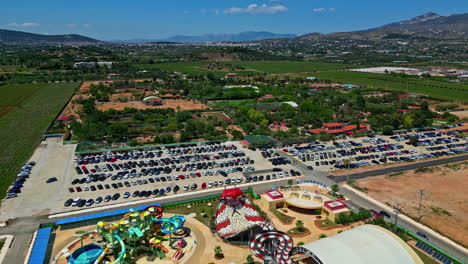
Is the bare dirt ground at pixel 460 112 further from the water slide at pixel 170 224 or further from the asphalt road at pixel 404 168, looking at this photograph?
the water slide at pixel 170 224

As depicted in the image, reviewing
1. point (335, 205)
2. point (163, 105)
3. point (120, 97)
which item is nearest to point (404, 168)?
point (335, 205)

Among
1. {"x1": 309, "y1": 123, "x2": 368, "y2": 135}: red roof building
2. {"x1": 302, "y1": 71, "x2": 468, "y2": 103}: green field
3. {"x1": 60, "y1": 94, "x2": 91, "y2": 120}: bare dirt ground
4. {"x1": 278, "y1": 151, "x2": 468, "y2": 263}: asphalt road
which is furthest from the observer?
{"x1": 302, "y1": 71, "x2": 468, "y2": 103}: green field

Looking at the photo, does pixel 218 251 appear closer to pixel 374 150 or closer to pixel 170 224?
pixel 170 224

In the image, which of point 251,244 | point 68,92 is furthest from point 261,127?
point 68,92

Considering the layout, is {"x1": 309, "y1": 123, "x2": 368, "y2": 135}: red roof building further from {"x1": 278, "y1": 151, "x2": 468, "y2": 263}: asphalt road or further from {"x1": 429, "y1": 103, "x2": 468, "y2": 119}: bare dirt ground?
{"x1": 429, "y1": 103, "x2": 468, "y2": 119}: bare dirt ground

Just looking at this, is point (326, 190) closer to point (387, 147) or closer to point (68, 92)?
point (387, 147)

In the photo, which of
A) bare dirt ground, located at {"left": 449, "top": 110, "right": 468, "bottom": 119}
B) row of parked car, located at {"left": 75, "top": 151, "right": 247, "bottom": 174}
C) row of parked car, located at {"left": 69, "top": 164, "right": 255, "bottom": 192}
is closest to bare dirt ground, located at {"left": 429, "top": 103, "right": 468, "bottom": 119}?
bare dirt ground, located at {"left": 449, "top": 110, "right": 468, "bottom": 119}
